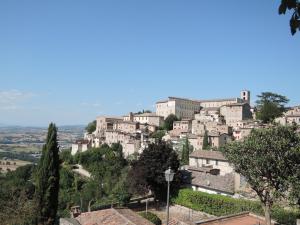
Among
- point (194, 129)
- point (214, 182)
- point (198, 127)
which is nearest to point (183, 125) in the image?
point (194, 129)

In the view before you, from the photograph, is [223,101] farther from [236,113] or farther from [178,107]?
[236,113]

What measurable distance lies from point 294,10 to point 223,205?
29.2 metres

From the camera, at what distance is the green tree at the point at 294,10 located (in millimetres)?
4625

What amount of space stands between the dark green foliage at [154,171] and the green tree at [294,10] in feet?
108

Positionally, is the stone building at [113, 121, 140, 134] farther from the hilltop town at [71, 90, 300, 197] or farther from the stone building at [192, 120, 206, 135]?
the stone building at [192, 120, 206, 135]

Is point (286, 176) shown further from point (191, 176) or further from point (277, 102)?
point (277, 102)

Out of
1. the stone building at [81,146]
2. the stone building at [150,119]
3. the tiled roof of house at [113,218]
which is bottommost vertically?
the tiled roof of house at [113,218]

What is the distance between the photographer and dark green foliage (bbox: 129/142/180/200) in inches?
1464

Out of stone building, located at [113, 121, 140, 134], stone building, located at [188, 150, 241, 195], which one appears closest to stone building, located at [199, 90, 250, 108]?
stone building, located at [113, 121, 140, 134]

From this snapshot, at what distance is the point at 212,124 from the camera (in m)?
95.1

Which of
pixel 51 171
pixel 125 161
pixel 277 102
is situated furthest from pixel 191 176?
pixel 277 102

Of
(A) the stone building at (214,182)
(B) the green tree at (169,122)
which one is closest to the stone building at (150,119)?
(B) the green tree at (169,122)

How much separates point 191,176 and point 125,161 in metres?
42.7

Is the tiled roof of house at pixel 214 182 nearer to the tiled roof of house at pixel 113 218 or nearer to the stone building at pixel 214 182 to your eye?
the stone building at pixel 214 182
